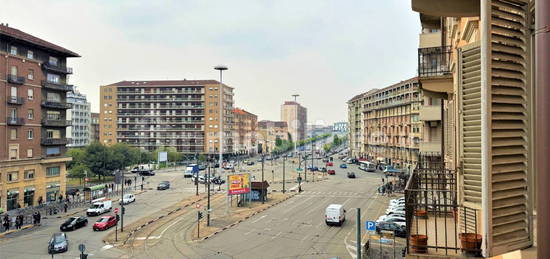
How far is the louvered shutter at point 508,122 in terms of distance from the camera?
355cm

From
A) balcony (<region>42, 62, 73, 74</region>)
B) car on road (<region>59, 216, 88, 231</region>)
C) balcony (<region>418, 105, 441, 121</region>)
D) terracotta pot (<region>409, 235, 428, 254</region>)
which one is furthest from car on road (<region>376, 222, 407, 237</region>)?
balcony (<region>42, 62, 73, 74</region>)

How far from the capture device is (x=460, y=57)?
5375 mm

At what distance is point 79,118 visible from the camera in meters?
132

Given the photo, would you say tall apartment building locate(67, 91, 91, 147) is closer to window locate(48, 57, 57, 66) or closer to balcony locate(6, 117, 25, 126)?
window locate(48, 57, 57, 66)

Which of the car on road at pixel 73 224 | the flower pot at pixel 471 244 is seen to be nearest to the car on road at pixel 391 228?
the flower pot at pixel 471 244

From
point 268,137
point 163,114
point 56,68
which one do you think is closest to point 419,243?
point 56,68

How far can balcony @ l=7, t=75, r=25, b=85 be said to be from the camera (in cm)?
4097

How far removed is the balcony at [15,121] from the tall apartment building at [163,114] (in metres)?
63.9

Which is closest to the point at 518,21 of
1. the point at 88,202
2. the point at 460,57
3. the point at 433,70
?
the point at 460,57

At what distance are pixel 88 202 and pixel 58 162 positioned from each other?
22.4ft

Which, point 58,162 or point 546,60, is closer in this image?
point 546,60

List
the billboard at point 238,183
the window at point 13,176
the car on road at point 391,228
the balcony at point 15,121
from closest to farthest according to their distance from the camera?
the car on road at point 391,228 < the billboard at point 238,183 < the window at point 13,176 < the balcony at point 15,121

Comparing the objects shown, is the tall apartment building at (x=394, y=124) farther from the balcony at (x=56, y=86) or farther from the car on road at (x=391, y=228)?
the balcony at (x=56, y=86)

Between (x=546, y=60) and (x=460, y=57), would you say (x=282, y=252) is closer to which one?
(x=460, y=57)
